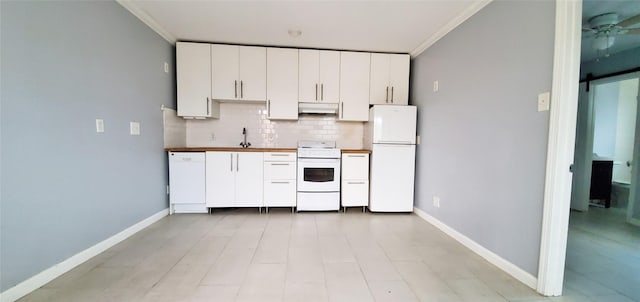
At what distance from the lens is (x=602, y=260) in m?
1.95

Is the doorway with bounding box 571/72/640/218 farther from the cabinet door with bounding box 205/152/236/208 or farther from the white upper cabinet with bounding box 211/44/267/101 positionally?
the cabinet door with bounding box 205/152/236/208

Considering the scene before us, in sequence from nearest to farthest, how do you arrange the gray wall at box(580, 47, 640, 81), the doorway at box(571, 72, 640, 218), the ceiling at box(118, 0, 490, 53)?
the ceiling at box(118, 0, 490, 53)
the gray wall at box(580, 47, 640, 81)
the doorway at box(571, 72, 640, 218)

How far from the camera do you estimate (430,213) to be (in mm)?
2879

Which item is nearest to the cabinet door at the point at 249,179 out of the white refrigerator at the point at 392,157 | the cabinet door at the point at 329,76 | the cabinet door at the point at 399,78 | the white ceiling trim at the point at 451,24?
the cabinet door at the point at 329,76

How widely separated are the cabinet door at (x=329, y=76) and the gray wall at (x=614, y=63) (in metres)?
3.69

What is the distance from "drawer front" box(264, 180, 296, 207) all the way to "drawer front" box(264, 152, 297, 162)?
11.7 inches

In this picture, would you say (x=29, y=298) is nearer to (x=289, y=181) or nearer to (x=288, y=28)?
(x=289, y=181)

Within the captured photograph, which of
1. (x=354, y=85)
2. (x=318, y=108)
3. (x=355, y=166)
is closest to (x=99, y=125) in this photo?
(x=318, y=108)

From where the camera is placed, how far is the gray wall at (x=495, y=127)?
1.58m

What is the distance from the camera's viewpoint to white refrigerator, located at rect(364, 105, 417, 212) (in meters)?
3.09

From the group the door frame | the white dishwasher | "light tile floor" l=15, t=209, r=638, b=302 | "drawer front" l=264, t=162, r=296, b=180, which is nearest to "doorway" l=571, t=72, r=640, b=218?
"light tile floor" l=15, t=209, r=638, b=302

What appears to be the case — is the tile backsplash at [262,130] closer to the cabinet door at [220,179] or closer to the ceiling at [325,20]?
the cabinet door at [220,179]

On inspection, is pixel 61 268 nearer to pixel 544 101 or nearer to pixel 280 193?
pixel 280 193

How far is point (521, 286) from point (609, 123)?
526 centimetres
